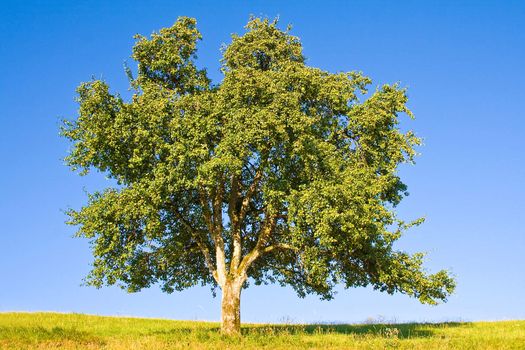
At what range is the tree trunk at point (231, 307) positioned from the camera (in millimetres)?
34094

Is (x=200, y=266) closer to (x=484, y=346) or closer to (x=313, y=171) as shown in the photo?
(x=313, y=171)

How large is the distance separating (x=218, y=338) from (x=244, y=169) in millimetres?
11788

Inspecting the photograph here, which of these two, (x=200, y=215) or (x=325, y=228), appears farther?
(x=200, y=215)

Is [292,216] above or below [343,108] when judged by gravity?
below

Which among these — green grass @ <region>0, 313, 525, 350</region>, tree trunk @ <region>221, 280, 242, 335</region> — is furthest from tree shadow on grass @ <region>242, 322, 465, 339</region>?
tree trunk @ <region>221, 280, 242, 335</region>

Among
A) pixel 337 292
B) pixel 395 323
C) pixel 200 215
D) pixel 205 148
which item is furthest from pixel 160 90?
pixel 395 323

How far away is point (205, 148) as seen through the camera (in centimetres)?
3338

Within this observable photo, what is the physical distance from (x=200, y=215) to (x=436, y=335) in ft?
54.4

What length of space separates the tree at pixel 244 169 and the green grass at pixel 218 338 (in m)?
3.17

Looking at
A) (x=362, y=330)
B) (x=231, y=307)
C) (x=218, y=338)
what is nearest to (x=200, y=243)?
(x=231, y=307)

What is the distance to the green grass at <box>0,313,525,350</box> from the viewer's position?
91.2 ft

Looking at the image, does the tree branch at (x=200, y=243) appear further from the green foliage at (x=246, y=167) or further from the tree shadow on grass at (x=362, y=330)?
the tree shadow on grass at (x=362, y=330)

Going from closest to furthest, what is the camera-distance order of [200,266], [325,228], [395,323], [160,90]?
1. [325,228]
2. [160,90]
3. [200,266]
4. [395,323]

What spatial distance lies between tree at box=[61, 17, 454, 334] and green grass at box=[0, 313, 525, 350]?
10.4ft
